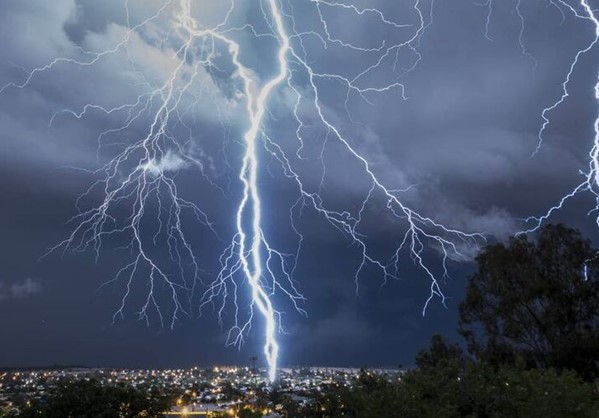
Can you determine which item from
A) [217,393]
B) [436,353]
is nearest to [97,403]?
[436,353]

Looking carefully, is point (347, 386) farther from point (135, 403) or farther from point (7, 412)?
point (7, 412)

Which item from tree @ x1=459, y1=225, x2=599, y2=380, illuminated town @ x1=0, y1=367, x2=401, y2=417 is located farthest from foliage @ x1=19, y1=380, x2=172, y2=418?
tree @ x1=459, y1=225, x2=599, y2=380

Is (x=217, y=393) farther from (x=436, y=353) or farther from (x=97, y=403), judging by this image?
(x=97, y=403)

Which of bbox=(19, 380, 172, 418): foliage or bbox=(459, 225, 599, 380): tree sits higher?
bbox=(459, 225, 599, 380): tree

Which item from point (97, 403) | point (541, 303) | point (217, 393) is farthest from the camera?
point (217, 393)

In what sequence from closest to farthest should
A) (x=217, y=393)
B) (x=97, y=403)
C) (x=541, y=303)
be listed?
(x=97, y=403)
(x=541, y=303)
(x=217, y=393)

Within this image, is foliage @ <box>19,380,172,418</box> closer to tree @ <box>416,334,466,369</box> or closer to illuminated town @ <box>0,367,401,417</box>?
illuminated town @ <box>0,367,401,417</box>

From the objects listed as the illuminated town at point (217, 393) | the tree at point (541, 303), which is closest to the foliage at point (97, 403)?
the illuminated town at point (217, 393)

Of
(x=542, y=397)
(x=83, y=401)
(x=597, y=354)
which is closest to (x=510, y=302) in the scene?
(x=597, y=354)

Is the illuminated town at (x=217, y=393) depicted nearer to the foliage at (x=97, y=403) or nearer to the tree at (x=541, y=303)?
the foliage at (x=97, y=403)
